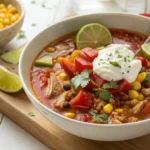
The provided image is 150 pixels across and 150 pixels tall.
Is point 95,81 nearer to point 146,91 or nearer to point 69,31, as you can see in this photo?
→ point 146,91

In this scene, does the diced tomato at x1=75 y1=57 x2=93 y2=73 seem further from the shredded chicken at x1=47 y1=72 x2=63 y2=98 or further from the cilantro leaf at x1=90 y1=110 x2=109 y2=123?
the cilantro leaf at x1=90 y1=110 x2=109 y2=123

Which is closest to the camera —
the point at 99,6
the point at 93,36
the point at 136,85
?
the point at 136,85

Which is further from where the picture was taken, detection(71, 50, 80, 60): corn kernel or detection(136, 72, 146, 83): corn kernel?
detection(71, 50, 80, 60): corn kernel

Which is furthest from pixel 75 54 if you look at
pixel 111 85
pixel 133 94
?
pixel 133 94

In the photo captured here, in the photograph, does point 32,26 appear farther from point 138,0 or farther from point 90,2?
point 138,0

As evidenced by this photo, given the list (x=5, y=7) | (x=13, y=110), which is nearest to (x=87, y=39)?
(x=13, y=110)

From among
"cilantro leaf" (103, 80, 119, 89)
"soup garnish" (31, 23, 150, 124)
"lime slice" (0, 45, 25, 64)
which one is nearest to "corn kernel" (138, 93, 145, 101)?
"soup garnish" (31, 23, 150, 124)

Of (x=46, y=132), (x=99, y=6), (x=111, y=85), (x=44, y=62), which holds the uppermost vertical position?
(x=111, y=85)
